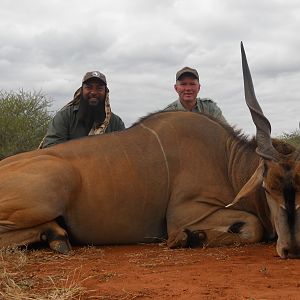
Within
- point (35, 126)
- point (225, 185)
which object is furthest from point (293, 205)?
point (35, 126)

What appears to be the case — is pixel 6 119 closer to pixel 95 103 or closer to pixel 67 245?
pixel 95 103

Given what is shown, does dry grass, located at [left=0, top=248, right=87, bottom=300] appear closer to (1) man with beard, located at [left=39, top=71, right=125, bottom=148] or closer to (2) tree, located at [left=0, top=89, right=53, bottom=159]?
(1) man with beard, located at [left=39, top=71, right=125, bottom=148]

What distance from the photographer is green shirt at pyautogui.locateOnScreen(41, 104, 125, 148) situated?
604cm

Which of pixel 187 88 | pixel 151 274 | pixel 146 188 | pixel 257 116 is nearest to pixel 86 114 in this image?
pixel 187 88

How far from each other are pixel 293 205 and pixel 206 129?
134 centimetres

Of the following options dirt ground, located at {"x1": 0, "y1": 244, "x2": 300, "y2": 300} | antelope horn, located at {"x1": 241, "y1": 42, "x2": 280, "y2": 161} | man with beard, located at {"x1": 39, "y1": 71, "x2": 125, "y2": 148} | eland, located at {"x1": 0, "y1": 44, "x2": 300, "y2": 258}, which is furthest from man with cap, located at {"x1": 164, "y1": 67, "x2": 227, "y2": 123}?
dirt ground, located at {"x1": 0, "y1": 244, "x2": 300, "y2": 300}

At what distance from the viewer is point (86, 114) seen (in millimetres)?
6219

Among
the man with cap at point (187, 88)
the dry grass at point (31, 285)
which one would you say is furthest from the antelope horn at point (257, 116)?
the man with cap at point (187, 88)

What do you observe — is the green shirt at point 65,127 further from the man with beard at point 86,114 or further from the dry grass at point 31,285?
the dry grass at point 31,285

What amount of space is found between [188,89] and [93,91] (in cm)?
109

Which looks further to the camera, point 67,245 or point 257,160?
point 257,160

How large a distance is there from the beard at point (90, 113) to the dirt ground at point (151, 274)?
7.75 feet

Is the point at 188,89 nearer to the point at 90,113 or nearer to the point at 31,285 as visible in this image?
the point at 90,113

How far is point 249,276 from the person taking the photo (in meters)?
2.86
